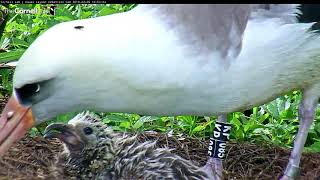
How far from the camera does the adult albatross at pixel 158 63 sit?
2086mm

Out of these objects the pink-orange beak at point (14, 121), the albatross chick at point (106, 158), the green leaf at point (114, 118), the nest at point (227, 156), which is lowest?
the nest at point (227, 156)

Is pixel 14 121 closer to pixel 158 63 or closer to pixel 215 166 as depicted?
pixel 158 63

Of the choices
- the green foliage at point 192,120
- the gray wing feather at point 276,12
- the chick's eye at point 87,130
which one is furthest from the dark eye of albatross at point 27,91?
the green foliage at point 192,120

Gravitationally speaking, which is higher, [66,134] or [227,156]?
[66,134]

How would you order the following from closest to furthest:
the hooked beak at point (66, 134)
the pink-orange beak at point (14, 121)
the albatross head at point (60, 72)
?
the albatross head at point (60, 72)
the pink-orange beak at point (14, 121)
the hooked beak at point (66, 134)

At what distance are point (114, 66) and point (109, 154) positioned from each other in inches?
24.3

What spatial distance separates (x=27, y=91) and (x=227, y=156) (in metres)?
1.09

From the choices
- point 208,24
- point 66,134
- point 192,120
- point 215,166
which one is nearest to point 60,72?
point 208,24

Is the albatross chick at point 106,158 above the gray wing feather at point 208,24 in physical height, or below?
below

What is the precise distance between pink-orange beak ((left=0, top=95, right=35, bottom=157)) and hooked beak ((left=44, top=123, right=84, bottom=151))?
297mm

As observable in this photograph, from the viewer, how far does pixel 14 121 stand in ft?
7.29

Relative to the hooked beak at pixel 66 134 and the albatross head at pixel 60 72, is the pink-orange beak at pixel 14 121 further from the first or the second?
the hooked beak at pixel 66 134

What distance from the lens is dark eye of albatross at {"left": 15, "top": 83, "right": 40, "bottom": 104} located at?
211 cm

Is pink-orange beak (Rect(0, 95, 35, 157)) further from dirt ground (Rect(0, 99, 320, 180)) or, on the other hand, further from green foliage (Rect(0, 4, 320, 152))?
green foliage (Rect(0, 4, 320, 152))
